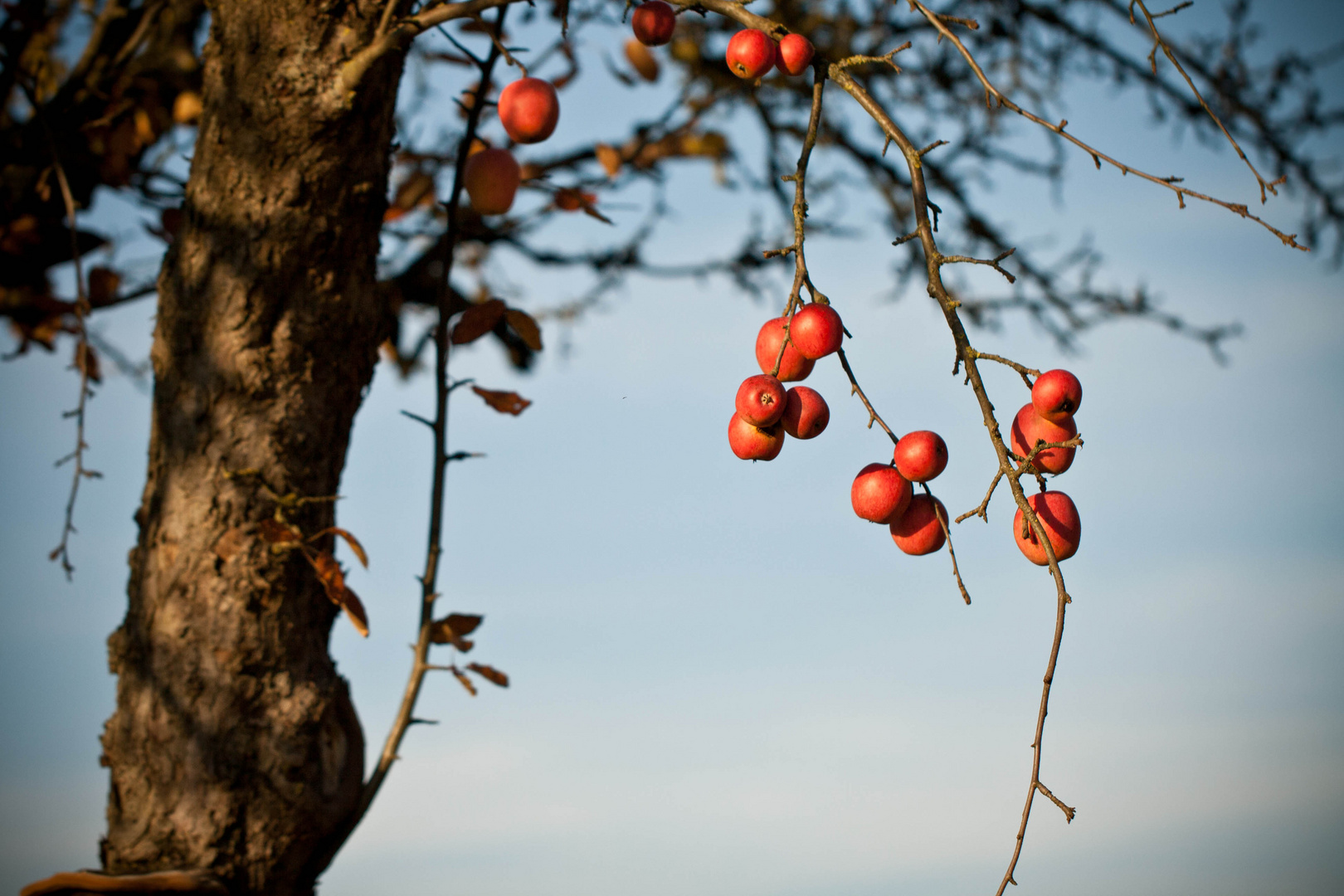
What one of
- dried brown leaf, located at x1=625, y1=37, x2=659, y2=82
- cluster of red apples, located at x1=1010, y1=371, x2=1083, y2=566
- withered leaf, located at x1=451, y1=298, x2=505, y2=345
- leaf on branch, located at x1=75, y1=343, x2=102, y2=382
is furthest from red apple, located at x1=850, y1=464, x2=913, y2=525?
dried brown leaf, located at x1=625, y1=37, x2=659, y2=82

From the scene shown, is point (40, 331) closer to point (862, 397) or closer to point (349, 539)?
point (349, 539)

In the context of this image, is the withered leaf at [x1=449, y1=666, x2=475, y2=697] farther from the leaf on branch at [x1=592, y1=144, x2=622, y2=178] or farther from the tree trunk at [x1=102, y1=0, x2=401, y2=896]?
the leaf on branch at [x1=592, y1=144, x2=622, y2=178]

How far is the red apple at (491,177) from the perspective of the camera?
127 cm

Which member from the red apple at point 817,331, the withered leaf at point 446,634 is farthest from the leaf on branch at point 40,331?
the red apple at point 817,331

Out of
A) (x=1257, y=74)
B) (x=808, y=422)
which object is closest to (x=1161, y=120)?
(x=1257, y=74)

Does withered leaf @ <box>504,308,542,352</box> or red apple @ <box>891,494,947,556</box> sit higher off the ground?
withered leaf @ <box>504,308,542,352</box>

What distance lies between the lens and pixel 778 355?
90 cm

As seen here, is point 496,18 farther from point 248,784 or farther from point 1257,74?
point 1257,74

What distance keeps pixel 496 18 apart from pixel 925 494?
0.90 m

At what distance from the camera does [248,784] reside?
1100 millimetres

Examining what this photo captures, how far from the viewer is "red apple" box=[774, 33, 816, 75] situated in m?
0.95

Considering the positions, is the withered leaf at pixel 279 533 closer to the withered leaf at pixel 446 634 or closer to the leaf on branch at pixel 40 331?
the withered leaf at pixel 446 634

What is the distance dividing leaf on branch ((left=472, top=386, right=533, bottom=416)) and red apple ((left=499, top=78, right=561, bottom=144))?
1.14 ft

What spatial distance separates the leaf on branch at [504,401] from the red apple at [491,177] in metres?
0.26
